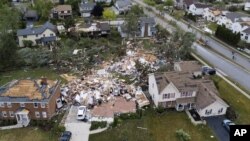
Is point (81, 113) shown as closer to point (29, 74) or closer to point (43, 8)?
point (29, 74)

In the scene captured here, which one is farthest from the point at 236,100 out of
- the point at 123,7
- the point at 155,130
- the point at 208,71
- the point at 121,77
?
the point at 123,7

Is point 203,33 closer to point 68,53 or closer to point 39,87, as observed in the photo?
point 68,53

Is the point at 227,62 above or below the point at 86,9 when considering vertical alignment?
below

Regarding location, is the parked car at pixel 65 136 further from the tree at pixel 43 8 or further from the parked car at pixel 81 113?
the tree at pixel 43 8

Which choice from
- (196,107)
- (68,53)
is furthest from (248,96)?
(68,53)

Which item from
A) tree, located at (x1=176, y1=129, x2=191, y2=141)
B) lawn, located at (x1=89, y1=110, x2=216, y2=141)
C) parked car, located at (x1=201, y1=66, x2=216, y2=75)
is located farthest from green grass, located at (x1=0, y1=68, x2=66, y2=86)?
parked car, located at (x1=201, y1=66, x2=216, y2=75)

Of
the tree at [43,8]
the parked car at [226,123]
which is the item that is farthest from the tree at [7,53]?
the parked car at [226,123]
